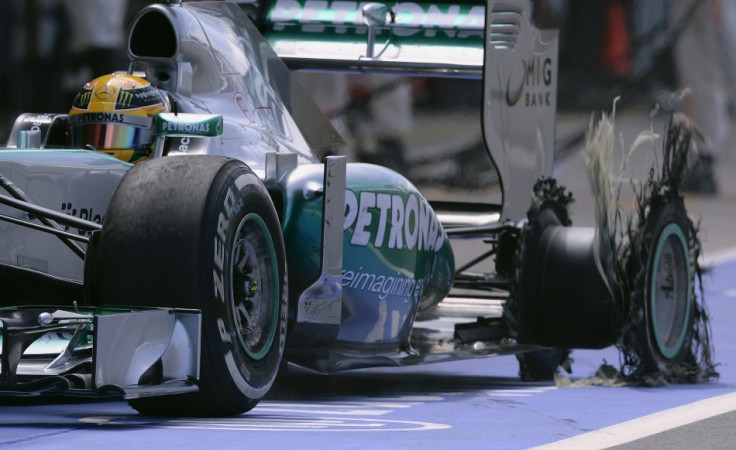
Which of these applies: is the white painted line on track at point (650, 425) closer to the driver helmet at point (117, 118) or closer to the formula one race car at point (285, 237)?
the formula one race car at point (285, 237)

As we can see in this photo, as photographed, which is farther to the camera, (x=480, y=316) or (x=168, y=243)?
(x=480, y=316)

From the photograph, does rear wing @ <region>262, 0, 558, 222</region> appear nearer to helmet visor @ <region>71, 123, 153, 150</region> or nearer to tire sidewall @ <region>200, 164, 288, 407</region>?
helmet visor @ <region>71, 123, 153, 150</region>

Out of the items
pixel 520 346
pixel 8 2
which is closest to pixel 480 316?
pixel 520 346

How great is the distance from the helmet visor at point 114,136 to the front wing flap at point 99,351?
4.22ft

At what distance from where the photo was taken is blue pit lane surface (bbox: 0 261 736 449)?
611 cm

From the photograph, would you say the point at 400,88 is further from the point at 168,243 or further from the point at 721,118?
the point at 168,243

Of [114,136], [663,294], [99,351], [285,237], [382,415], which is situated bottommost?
[382,415]

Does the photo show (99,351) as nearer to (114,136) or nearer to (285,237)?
(285,237)

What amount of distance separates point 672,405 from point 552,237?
4.04ft

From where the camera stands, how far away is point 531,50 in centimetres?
945

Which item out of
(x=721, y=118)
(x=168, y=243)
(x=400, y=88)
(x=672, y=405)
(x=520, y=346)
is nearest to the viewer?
(x=168, y=243)

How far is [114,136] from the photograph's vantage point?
759cm

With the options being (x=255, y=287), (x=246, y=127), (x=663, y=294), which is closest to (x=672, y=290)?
(x=663, y=294)

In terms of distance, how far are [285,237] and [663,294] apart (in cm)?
207
